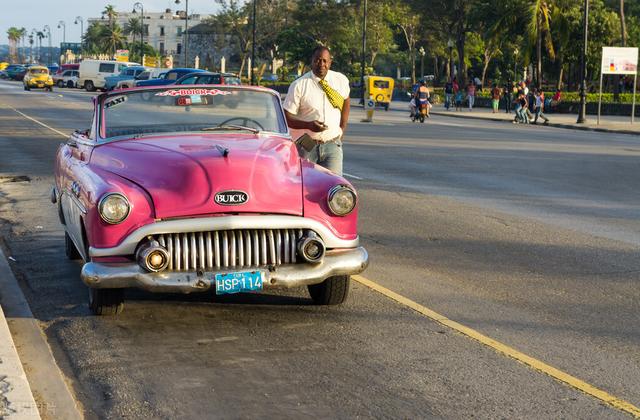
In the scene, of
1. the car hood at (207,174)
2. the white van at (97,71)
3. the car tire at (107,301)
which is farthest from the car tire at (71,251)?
the white van at (97,71)

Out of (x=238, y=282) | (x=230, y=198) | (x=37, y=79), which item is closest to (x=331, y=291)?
(x=238, y=282)

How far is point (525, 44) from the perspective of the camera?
67.3 metres

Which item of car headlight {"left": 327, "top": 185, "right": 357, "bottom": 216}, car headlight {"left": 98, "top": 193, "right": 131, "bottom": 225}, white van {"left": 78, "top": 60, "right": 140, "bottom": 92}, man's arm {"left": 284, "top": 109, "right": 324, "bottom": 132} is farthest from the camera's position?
white van {"left": 78, "top": 60, "right": 140, "bottom": 92}

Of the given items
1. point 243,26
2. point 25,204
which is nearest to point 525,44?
point 25,204

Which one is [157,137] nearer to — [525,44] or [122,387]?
[122,387]

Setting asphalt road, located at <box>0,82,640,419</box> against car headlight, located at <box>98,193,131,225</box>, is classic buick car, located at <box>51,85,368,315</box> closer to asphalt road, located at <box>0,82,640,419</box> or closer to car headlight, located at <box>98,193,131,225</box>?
car headlight, located at <box>98,193,131,225</box>

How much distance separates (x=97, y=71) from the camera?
79000mm

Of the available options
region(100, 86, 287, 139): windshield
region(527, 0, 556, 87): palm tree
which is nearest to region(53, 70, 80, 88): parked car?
region(527, 0, 556, 87): palm tree

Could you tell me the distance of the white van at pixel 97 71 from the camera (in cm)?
7744

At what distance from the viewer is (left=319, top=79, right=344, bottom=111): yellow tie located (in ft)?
33.2

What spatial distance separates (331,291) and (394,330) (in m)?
0.76

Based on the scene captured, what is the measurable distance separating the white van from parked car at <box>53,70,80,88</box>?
998 cm

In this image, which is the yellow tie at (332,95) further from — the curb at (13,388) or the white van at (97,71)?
the white van at (97,71)

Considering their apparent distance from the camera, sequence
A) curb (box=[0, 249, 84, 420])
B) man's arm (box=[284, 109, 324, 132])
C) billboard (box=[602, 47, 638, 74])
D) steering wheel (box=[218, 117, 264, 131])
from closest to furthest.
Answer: curb (box=[0, 249, 84, 420]) → steering wheel (box=[218, 117, 264, 131]) → man's arm (box=[284, 109, 324, 132]) → billboard (box=[602, 47, 638, 74])
